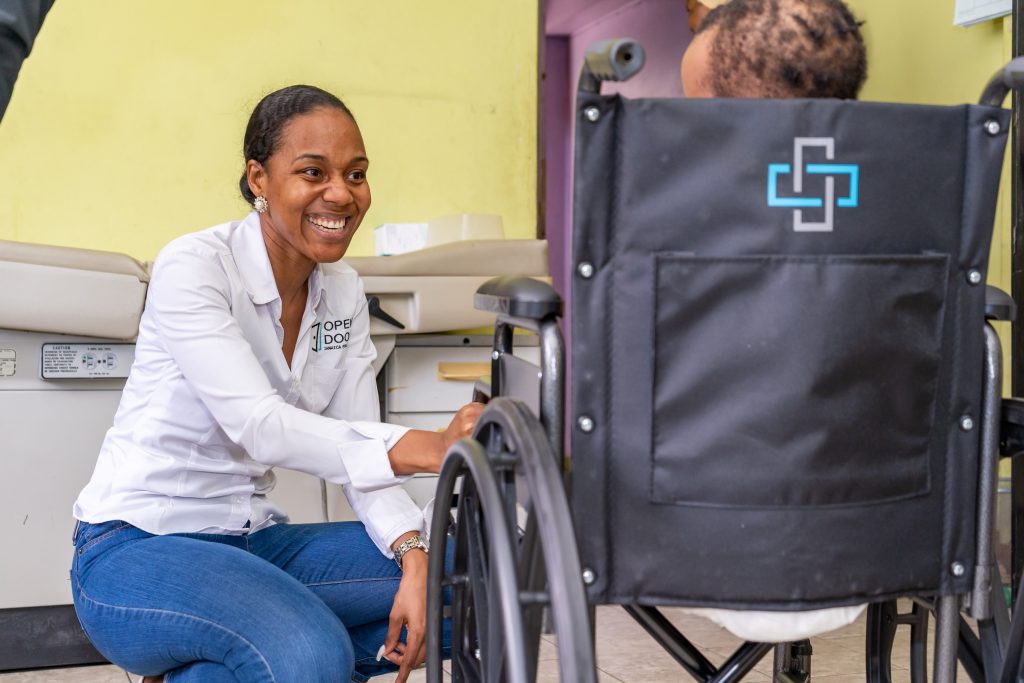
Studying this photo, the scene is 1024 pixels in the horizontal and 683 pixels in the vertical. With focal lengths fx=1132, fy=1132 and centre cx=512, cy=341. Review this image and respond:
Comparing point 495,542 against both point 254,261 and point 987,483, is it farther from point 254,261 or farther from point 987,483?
point 254,261

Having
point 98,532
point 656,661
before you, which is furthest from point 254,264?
point 656,661

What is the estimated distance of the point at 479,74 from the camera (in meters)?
2.93

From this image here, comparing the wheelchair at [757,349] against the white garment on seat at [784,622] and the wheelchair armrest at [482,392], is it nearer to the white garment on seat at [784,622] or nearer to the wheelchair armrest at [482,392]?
the white garment on seat at [784,622]

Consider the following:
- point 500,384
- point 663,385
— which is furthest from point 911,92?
point 663,385

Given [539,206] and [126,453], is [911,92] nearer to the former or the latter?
[539,206]

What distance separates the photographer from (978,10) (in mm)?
2660

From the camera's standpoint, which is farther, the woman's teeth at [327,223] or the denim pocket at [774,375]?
the woman's teeth at [327,223]

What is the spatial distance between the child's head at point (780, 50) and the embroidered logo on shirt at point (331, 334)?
751 mm

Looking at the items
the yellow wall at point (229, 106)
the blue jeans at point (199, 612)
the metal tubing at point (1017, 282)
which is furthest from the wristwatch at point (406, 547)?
the metal tubing at point (1017, 282)

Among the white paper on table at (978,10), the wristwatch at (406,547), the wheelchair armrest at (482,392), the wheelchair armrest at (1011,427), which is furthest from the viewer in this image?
the white paper on table at (978,10)

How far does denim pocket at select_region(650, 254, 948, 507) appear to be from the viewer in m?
0.93

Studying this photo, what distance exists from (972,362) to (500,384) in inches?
19.7

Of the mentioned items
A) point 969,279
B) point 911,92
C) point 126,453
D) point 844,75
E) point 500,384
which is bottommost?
point 126,453

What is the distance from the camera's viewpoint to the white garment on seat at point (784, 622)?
0.97m
